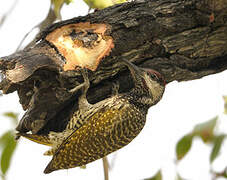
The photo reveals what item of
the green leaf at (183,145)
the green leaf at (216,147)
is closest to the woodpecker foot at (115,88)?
the green leaf at (183,145)

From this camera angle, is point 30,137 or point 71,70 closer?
point 71,70

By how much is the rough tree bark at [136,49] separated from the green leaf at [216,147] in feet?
4.67

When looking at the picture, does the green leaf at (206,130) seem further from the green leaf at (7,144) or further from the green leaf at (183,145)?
the green leaf at (7,144)

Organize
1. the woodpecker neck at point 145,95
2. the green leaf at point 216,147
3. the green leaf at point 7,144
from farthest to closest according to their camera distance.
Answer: the woodpecker neck at point 145,95, the green leaf at point 7,144, the green leaf at point 216,147

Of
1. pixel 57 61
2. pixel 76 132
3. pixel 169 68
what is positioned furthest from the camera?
pixel 169 68

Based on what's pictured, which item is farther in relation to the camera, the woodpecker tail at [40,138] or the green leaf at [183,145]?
the woodpecker tail at [40,138]

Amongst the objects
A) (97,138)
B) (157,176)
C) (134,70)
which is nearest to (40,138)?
(97,138)

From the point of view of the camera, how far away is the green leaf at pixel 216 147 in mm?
1053

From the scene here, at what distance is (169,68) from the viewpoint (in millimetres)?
2752

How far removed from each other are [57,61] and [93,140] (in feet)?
2.08

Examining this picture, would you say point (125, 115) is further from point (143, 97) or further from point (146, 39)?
point (146, 39)

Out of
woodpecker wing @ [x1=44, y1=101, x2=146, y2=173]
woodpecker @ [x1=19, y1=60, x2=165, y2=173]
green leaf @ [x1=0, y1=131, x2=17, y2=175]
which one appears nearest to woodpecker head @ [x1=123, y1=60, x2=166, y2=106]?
woodpecker @ [x1=19, y1=60, x2=165, y2=173]

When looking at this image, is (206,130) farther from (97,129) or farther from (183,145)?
A: (97,129)

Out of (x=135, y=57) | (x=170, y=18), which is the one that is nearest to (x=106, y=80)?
(x=135, y=57)
